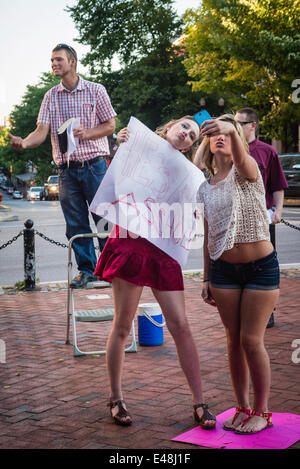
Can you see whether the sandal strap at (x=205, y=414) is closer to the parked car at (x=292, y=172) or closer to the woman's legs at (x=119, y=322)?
the woman's legs at (x=119, y=322)

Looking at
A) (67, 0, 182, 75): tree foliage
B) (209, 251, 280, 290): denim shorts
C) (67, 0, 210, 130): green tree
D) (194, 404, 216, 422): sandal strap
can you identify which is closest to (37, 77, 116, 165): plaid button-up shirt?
(209, 251, 280, 290): denim shorts

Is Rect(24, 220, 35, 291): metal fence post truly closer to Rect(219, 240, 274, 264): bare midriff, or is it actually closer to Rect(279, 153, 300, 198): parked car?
Rect(219, 240, 274, 264): bare midriff

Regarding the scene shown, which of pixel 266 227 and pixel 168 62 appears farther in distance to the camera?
pixel 168 62

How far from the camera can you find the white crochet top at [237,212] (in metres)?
3.48

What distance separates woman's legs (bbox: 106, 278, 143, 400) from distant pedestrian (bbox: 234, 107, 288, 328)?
2367 mm

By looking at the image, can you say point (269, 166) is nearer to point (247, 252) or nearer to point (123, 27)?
point (247, 252)

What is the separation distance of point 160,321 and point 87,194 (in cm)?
131

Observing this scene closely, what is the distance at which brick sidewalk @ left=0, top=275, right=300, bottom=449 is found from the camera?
369 cm

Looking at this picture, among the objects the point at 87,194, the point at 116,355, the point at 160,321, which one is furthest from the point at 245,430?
the point at 87,194

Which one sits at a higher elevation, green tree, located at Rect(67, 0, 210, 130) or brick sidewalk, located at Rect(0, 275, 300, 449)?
green tree, located at Rect(67, 0, 210, 130)

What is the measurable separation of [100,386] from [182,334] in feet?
3.90

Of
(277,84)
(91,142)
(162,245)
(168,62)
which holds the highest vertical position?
(168,62)
